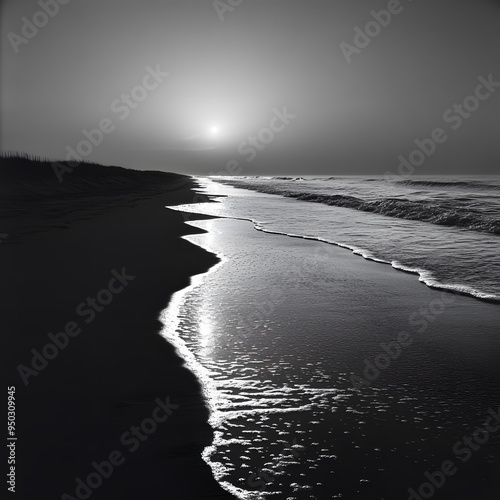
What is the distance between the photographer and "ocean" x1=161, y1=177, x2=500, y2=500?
2.37 meters

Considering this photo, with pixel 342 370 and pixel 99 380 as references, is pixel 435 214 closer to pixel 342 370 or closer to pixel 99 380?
pixel 342 370

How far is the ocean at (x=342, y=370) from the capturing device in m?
2.37

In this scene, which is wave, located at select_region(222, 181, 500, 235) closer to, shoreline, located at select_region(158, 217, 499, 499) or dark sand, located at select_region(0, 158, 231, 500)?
shoreline, located at select_region(158, 217, 499, 499)

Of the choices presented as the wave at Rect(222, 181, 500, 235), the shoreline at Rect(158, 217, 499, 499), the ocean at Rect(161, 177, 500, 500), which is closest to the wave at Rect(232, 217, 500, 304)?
the ocean at Rect(161, 177, 500, 500)

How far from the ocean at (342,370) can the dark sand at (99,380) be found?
0.20 m

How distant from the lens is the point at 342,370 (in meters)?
3.66

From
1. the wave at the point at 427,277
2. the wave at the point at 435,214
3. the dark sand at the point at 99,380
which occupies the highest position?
the wave at the point at 435,214

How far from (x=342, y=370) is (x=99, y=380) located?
6.59 ft

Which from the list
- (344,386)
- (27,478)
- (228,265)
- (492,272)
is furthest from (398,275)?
(27,478)

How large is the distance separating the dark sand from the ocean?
7.7 inches

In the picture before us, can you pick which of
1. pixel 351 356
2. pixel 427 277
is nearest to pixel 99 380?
pixel 351 356

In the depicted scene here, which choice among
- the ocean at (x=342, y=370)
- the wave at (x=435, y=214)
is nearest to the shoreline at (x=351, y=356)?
the ocean at (x=342, y=370)

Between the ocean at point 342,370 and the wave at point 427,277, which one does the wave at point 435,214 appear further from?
the ocean at point 342,370

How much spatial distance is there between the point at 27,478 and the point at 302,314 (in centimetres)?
344
